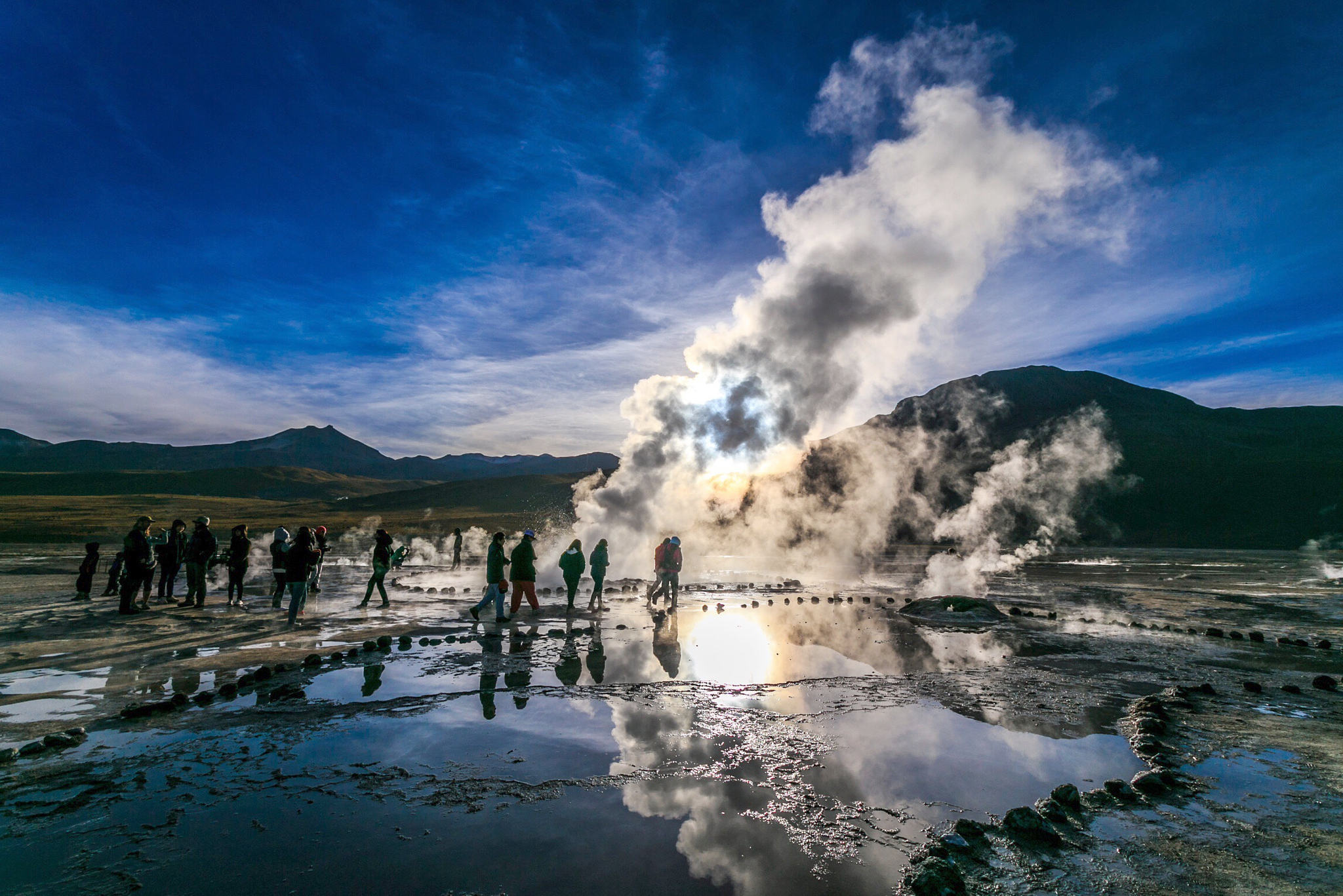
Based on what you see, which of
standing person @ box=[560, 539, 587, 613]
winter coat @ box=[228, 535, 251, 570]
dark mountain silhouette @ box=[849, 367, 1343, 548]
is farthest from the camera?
dark mountain silhouette @ box=[849, 367, 1343, 548]

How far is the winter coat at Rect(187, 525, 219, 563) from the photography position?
645 inches

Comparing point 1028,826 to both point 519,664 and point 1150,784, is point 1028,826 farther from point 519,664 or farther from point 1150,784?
point 519,664

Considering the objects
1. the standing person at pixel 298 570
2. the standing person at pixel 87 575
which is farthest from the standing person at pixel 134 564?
the standing person at pixel 87 575

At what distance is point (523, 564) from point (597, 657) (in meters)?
4.41

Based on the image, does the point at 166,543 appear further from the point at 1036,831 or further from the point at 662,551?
the point at 1036,831

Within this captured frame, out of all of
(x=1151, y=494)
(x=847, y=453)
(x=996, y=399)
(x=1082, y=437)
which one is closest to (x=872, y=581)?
(x=847, y=453)

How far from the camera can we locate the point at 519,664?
37.4 ft

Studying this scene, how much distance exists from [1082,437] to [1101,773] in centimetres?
18273

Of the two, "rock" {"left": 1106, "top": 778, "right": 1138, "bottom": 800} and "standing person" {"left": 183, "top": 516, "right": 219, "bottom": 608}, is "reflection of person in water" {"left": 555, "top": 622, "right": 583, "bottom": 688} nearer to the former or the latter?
"rock" {"left": 1106, "top": 778, "right": 1138, "bottom": 800}

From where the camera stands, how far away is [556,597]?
22.1m

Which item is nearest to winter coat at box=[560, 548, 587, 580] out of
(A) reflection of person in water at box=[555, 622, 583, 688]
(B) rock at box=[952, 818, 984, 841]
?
(A) reflection of person in water at box=[555, 622, 583, 688]

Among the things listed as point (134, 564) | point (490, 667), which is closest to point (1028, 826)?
point (490, 667)

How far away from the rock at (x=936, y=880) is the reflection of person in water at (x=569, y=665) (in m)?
6.29

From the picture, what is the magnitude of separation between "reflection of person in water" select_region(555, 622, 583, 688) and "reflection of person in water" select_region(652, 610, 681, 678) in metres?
1.51
